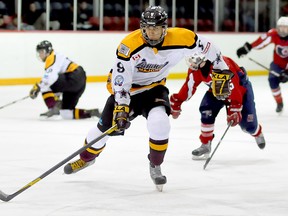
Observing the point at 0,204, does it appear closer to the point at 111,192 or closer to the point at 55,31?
the point at 111,192

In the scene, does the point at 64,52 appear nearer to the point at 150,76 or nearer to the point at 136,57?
the point at 150,76

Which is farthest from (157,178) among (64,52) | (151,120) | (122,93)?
(64,52)

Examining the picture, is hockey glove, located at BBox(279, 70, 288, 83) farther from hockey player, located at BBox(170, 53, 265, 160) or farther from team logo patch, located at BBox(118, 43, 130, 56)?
team logo patch, located at BBox(118, 43, 130, 56)

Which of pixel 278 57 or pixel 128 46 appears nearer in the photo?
pixel 128 46

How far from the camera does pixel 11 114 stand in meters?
8.80

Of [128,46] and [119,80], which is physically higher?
[128,46]

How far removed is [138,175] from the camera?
501 centimetres

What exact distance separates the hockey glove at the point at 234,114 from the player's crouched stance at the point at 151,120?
1.02 meters

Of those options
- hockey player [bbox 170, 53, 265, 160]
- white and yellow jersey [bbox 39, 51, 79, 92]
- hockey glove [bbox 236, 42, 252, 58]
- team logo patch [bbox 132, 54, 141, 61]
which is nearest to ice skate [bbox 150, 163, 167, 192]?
team logo patch [bbox 132, 54, 141, 61]

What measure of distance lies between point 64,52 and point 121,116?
9.05 metres

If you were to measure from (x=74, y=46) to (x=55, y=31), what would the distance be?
1.34 feet

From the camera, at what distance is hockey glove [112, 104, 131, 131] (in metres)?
4.32

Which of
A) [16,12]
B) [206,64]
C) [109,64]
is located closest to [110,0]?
[109,64]

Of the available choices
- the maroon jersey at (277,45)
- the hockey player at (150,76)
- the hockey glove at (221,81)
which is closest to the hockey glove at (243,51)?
the maroon jersey at (277,45)
